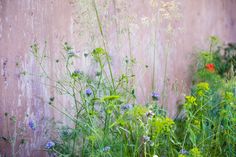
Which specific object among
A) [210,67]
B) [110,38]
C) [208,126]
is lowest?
[208,126]

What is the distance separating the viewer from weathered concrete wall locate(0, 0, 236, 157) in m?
3.78

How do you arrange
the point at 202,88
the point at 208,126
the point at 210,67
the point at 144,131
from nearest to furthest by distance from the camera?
the point at 144,131 < the point at 202,88 < the point at 208,126 < the point at 210,67

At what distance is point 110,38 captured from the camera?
4.46 metres

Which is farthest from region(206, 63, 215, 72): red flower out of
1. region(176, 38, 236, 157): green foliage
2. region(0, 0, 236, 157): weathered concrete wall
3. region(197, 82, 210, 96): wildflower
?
region(197, 82, 210, 96): wildflower

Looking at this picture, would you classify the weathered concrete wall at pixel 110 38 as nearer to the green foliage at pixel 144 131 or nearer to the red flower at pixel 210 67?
the red flower at pixel 210 67

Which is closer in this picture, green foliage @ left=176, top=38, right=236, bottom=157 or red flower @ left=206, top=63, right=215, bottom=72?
green foliage @ left=176, top=38, right=236, bottom=157

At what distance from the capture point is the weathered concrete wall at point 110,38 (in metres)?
3.78

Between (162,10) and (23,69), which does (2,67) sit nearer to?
(23,69)

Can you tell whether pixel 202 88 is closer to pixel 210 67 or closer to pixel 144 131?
pixel 144 131

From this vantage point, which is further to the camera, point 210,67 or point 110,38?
point 210,67

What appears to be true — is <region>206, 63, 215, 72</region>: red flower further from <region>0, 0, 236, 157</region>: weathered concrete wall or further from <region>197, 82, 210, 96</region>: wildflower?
<region>197, 82, 210, 96</region>: wildflower

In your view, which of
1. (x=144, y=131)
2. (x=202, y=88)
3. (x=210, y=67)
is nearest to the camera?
(x=144, y=131)

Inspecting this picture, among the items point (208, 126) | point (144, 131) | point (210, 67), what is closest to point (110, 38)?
point (210, 67)

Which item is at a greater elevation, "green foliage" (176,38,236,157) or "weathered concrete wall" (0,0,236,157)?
"weathered concrete wall" (0,0,236,157)
